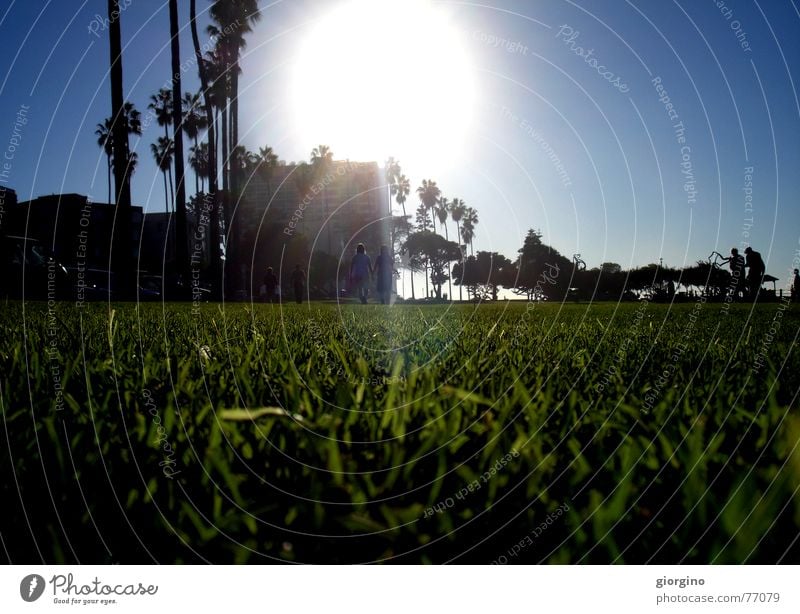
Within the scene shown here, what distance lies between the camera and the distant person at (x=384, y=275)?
1766 centimetres

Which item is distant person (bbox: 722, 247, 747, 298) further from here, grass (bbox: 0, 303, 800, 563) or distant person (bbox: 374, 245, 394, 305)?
distant person (bbox: 374, 245, 394, 305)

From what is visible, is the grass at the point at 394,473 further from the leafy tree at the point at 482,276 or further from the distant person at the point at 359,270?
the distant person at the point at 359,270

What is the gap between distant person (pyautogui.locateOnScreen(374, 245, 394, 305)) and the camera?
57.9 feet

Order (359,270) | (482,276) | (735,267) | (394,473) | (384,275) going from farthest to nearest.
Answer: (359,270) → (384,275) → (735,267) → (482,276) → (394,473)

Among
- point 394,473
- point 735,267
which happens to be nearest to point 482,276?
point 735,267

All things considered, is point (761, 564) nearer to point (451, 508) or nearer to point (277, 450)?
point (451, 508)

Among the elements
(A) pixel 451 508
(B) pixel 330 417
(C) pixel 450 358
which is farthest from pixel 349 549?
(C) pixel 450 358

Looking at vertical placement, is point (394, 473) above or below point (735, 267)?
below

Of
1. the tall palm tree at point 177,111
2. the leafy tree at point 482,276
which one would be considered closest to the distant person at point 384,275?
the leafy tree at point 482,276

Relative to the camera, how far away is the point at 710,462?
1345 mm

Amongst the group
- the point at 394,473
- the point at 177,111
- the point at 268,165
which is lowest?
the point at 394,473

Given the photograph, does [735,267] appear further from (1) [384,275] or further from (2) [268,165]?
(2) [268,165]

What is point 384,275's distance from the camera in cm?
1773
